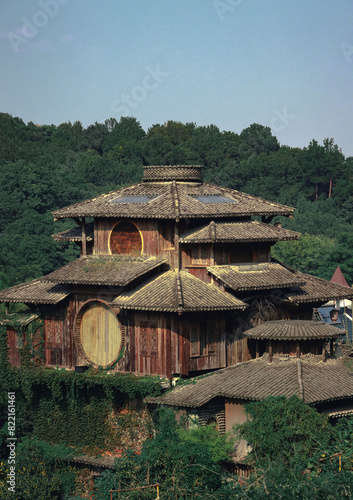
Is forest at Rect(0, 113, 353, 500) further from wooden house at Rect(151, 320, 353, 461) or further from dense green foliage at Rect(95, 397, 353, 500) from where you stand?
wooden house at Rect(151, 320, 353, 461)

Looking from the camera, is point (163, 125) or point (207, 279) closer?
point (207, 279)

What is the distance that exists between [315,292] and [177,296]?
6.86 meters

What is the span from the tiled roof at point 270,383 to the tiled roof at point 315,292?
360 centimetres

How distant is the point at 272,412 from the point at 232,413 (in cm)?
255

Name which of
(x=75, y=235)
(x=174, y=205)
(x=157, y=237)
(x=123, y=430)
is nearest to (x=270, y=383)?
(x=123, y=430)

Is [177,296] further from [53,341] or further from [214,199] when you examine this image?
[53,341]

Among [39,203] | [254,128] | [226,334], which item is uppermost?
[254,128]

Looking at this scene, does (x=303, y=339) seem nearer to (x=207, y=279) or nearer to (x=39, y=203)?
(x=207, y=279)

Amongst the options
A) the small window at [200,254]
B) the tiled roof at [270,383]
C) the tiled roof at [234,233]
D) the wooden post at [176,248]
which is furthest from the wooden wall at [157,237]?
the tiled roof at [270,383]

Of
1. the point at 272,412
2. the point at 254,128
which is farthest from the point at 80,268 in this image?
the point at 254,128

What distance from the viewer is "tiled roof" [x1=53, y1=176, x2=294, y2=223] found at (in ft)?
107

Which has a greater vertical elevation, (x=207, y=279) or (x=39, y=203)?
(x=39, y=203)

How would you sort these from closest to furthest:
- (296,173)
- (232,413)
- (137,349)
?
(232,413) → (137,349) → (296,173)

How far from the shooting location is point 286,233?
112ft
